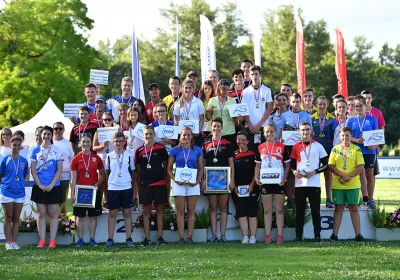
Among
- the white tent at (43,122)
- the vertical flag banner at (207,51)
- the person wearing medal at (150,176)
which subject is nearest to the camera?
the person wearing medal at (150,176)

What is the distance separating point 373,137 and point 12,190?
6211 mm

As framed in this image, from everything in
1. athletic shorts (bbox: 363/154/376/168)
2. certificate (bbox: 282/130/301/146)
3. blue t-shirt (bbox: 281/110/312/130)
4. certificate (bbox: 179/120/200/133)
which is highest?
blue t-shirt (bbox: 281/110/312/130)

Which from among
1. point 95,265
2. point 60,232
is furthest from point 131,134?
point 95,265

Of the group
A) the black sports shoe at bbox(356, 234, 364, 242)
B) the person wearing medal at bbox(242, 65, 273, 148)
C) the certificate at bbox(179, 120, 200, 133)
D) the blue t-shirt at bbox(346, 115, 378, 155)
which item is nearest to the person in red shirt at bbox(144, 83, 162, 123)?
the certificate at bbox(179, 120, 200, 133)

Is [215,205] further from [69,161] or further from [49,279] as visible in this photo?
[49,279]

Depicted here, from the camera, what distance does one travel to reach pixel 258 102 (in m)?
12.3

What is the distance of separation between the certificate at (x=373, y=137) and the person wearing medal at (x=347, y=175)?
24.9 inches

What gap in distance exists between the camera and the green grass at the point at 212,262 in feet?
27.8

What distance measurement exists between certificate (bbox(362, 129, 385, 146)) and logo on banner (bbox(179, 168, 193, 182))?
10.4 ft

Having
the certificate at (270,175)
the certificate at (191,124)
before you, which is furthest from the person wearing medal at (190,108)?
the certificate at (270,175)

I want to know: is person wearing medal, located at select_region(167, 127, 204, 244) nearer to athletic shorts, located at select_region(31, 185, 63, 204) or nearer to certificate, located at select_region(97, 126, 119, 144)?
certificate, located at select_region(97, 126, 119, 144)

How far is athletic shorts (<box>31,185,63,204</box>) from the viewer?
38.3ft

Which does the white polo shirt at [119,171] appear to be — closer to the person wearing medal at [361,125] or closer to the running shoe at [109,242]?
the running shoe at [109,242]

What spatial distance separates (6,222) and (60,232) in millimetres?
939
